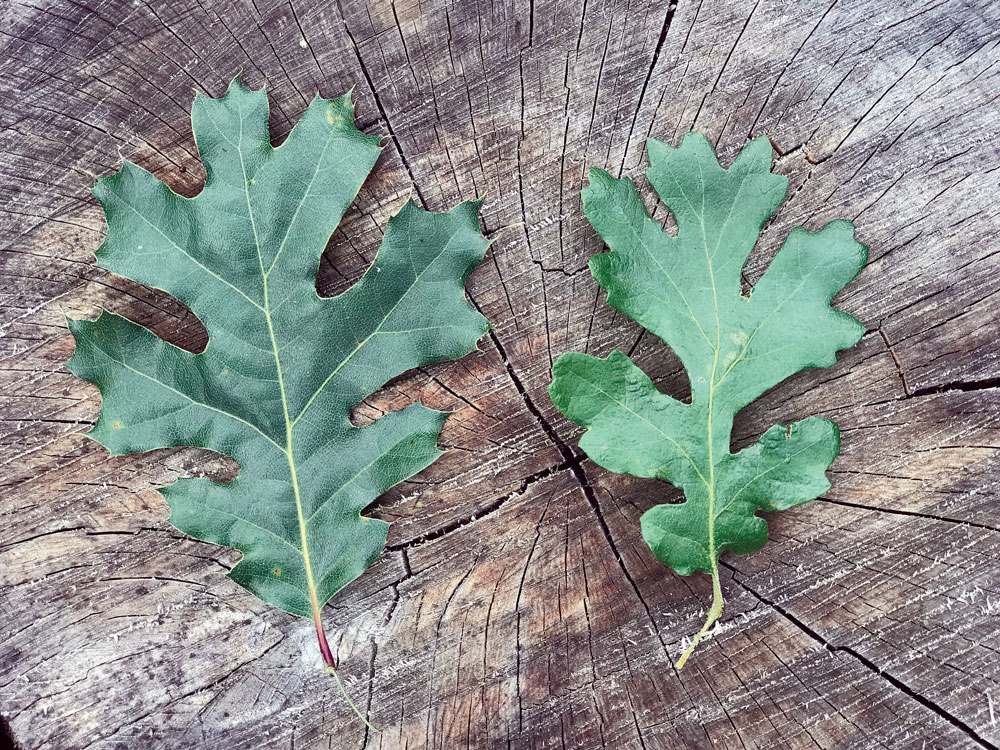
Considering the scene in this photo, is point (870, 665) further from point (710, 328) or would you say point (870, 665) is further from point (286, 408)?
point (286, 408)

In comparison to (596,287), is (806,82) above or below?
above

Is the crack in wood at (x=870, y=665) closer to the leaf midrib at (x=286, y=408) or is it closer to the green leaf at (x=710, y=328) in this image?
the green leaf at (x=710, y=328)

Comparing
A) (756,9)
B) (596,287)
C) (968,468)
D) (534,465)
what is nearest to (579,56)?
(756,9)

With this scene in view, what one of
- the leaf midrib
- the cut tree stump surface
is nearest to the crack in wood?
the cut tree stump surface

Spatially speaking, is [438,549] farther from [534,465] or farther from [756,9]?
[756,9]

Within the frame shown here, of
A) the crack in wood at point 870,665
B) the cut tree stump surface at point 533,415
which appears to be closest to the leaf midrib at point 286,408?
the cut tree stump surface at point 533,415

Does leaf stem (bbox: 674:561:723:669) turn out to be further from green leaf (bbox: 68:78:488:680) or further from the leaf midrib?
the leaf midrib
